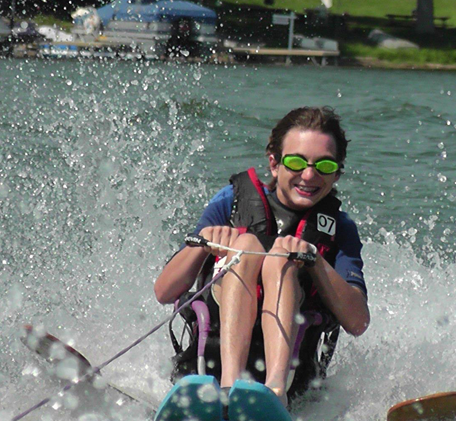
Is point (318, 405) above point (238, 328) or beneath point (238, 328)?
beneath

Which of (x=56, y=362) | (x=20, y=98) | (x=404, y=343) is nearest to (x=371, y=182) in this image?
(x=404, y=343)

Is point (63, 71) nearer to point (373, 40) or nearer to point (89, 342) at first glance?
point (89, 342)

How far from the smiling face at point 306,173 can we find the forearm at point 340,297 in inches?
11.4

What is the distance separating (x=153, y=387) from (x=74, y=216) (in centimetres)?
263

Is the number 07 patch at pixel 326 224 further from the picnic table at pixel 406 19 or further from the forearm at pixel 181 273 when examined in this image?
the picnic table at pixel 406 19

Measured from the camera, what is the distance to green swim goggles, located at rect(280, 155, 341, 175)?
10.4 feet

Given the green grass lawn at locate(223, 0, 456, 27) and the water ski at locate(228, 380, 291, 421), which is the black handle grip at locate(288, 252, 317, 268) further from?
the green grass lawn at locate(223, 0, 456, 27)

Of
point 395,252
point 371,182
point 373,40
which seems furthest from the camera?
point 373,40

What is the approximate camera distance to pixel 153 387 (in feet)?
12.1

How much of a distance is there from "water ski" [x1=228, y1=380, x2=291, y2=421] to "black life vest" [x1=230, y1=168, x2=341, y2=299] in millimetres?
695

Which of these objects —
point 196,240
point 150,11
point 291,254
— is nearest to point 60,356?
point 196,240

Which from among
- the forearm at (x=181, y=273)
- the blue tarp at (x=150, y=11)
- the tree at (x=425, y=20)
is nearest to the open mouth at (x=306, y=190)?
the forearm at (x=181, y=273)

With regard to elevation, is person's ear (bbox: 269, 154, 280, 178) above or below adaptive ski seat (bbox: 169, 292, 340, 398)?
above

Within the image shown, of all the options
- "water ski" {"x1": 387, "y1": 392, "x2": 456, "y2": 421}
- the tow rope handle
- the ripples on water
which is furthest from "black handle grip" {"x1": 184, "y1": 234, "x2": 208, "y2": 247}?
"water ski" {"x1": 387, "y1": 392, "x2": 456, "y2": 421}
